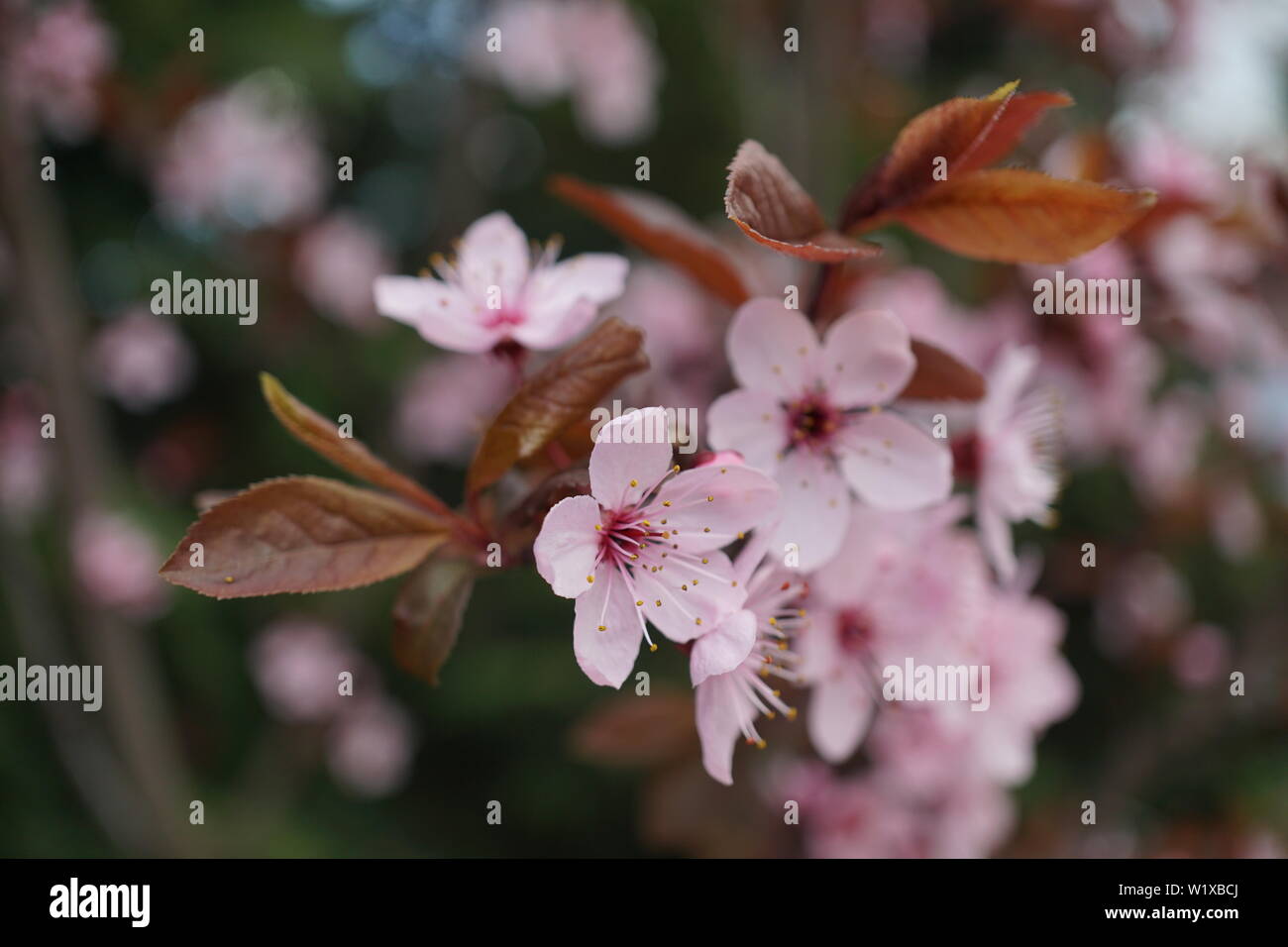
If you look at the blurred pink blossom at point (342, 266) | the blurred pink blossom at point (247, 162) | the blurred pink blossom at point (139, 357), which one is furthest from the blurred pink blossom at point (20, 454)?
the blurred pink blossom at point (342, 266)

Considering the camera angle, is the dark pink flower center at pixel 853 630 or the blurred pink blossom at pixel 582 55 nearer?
the dark pink flower center at pixel 853 630

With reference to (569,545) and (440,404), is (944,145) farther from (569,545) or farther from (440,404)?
(440,404)

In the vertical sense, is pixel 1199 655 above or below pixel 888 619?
below

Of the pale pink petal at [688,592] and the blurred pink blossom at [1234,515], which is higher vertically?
the blurred pink blossom at [1234,515]

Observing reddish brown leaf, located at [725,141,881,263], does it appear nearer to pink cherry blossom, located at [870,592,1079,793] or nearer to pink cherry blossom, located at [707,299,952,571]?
pink cherry blossom, located at [707,299,952,571]

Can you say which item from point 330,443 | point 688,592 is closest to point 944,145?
point 688,592

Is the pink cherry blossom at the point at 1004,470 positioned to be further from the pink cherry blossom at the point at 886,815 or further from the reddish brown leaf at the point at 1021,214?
the pink cherry blossom at the point at 886,815
